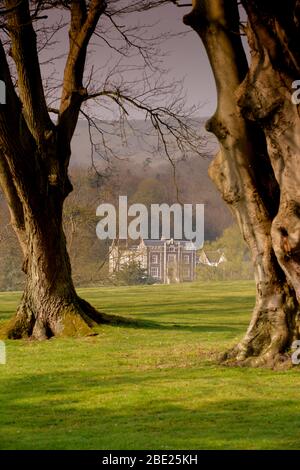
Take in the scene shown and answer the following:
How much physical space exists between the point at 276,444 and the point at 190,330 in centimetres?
1365

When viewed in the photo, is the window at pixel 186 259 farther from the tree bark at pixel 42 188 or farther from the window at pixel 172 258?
the tree bark at pixel 42 188

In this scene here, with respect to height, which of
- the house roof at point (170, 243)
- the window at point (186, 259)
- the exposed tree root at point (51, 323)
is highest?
the house roof at point (170, 243)

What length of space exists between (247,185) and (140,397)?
422cm

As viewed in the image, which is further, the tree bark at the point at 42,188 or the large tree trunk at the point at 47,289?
the large tree trunk at the point at 47,289

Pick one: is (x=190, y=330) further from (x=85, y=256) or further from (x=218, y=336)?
(x=85, y=256)

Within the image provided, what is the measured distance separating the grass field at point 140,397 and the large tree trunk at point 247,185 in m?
0.76

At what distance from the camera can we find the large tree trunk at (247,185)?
1445 cm
